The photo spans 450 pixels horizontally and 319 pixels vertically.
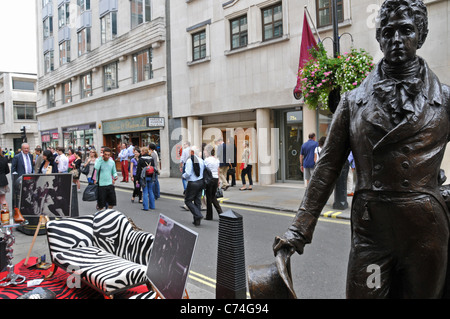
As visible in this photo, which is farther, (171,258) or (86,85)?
(86,85)

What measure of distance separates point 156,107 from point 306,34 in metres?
10.9

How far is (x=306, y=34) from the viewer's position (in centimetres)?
1123

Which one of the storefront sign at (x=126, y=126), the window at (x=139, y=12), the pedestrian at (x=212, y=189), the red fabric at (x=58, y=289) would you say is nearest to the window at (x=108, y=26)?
the window at (x=139, y=12)

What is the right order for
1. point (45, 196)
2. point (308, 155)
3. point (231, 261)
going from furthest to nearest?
point (308, 155) → point (45, 196) → point (231, 261)

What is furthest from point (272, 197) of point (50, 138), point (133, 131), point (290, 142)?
point (50, 138)

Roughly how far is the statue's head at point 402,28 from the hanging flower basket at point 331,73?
6989 mm

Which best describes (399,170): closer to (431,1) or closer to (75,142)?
(431,1)

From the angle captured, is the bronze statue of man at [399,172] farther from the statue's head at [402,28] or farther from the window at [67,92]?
the window at [67,92]

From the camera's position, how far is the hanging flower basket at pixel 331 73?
849 centimetres

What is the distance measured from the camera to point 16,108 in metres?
49.9

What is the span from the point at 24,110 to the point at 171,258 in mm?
56129

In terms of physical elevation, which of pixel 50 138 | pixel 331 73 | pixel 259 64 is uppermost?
pixel 259 64

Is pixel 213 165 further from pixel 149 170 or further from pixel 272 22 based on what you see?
pixel 272 22
